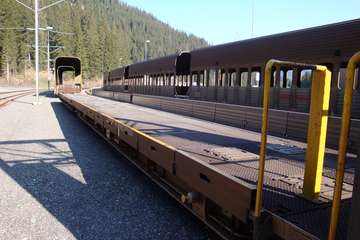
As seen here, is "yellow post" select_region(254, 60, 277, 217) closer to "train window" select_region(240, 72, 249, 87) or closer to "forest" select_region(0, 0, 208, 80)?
"train window" select_region(240, 72, 249, 87)

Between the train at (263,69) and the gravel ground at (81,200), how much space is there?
231 inches

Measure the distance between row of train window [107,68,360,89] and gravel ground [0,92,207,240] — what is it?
6.20 meters

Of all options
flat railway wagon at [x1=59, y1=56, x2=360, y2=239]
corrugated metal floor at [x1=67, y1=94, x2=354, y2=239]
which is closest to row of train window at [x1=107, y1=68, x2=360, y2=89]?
corrugated metal floor at [x1=67, y1=94, x2=354, y2=239]

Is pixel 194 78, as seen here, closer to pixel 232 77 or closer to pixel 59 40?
pixel 232 77

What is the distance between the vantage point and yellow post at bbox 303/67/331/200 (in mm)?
3066

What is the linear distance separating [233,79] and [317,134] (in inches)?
508

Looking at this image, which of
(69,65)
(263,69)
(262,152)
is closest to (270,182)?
(262,152)

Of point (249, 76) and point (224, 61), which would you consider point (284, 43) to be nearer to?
point (249, 76)

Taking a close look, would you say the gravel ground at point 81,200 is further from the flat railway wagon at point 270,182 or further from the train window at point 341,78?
the train window at point 341,78

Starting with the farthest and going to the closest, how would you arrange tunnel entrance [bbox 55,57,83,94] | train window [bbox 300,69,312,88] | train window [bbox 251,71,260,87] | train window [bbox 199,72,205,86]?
tunnel entrance [bbox 55,57,83,94]
train window [bbox 199,72,205,86]
train window [bbox 251,71,260,87]
train window [bbox 300,69,312,88]

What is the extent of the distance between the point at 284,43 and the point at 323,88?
9.19m

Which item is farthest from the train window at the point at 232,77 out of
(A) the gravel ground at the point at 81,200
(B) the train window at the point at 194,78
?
(A) the gravel ground at the point at 81,200

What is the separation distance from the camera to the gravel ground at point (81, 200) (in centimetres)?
451

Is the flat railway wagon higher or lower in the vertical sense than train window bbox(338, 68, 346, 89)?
lower
